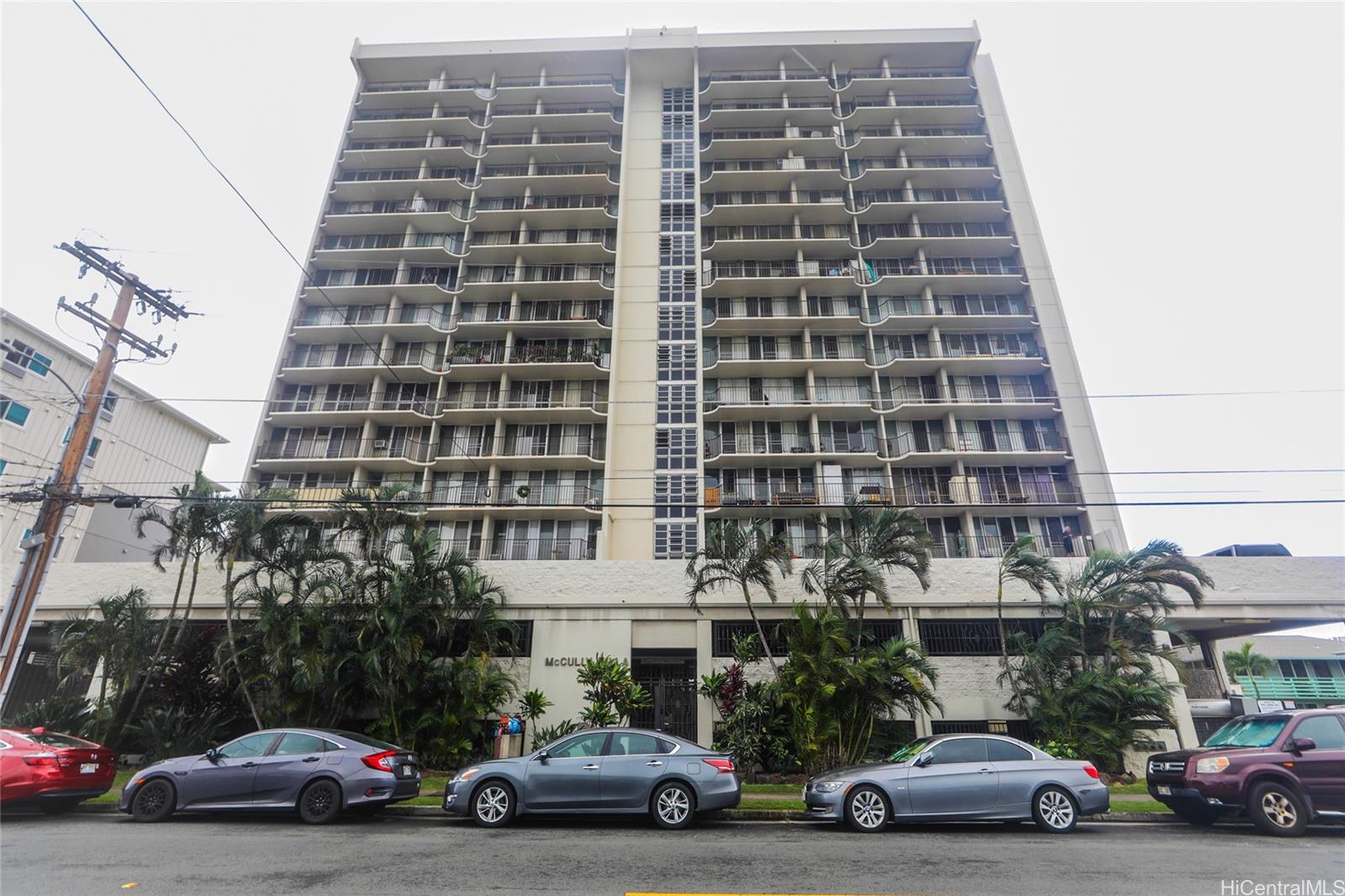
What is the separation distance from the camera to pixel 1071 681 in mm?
16000

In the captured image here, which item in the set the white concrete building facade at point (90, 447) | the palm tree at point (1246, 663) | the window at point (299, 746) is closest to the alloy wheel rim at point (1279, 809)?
the window at point (299, 746)

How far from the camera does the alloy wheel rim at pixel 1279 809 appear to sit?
862 cm

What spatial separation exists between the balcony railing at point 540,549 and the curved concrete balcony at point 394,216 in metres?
18.5

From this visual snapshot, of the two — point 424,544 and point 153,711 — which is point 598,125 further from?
point 153,711

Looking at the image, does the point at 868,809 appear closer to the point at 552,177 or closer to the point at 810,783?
the point at 810,783

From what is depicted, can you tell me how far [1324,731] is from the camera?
912 cm

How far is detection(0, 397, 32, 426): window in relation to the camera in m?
26.6

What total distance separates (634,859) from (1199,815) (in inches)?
368

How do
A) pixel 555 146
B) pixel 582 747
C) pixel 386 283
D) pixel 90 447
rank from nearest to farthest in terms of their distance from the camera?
pixel 582 747 < pixel 90 447 < pixel 386 283 < pixel 555 146

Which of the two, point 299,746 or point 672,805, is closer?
point 672,805

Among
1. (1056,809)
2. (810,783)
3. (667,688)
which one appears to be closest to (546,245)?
(667,688)

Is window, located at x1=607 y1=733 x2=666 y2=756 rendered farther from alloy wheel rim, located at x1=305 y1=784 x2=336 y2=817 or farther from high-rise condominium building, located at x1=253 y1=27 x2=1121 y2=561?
high-rise condominium building, located at x1=253 y1=27 x2=1121 y2=561

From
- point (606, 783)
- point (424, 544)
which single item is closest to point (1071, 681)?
point (606, 783)

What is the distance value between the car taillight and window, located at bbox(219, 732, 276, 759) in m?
1.74
